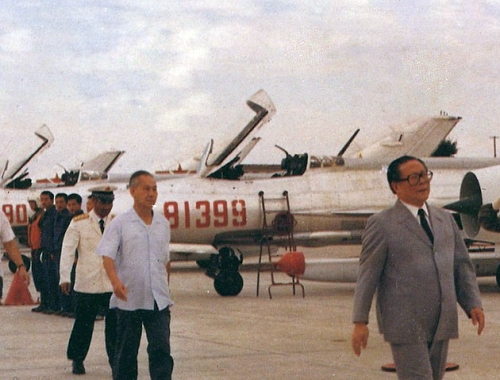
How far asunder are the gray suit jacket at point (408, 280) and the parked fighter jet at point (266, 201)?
40.3 feet

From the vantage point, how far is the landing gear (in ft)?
53.4

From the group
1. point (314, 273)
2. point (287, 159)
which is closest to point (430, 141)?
point (287, 159)

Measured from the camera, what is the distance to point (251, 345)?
9.68 meters

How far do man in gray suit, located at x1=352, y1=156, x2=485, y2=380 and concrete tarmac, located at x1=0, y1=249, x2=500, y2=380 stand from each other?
2.84 metres

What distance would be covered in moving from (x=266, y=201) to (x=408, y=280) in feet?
42.8

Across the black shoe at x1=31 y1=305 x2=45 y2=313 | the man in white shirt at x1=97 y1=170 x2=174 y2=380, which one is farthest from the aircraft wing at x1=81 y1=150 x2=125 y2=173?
the man in white shirt at x1=97 y1=170 x2=174 y2=380

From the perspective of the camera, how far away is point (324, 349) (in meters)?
9.41

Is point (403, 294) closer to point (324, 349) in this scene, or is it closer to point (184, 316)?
point (324, 349)

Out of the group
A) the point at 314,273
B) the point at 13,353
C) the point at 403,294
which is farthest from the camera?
the point at 314,273

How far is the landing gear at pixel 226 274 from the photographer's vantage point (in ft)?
53.4

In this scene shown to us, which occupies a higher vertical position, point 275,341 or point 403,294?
point 403,294

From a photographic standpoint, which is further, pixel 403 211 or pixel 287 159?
pixel 287 159

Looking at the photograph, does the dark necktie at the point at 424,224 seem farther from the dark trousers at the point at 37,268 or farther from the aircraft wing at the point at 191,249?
the aircraft wing at the point at 191,249

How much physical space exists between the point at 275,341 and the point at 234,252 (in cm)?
786
